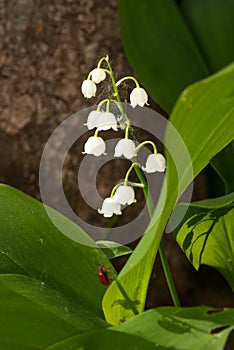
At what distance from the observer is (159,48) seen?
5.08 ft

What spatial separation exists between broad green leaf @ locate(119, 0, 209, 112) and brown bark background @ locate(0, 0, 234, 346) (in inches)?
3.6

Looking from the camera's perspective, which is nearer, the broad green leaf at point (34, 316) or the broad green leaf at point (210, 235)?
the broad green leaf at point (34, 316)

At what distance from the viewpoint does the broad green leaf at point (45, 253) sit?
91cm

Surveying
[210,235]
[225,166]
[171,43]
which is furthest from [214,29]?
[210,235]

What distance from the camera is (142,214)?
5.31 feet

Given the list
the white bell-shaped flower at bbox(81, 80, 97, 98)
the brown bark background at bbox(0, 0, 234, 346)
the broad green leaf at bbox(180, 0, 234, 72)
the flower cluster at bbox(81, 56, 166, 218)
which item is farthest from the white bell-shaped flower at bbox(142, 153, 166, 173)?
the broad green leaf at bbox(180, 0, 234, 72)

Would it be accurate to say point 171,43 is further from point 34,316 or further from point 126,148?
point 34,316

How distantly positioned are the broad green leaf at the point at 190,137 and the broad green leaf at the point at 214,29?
0.91 m

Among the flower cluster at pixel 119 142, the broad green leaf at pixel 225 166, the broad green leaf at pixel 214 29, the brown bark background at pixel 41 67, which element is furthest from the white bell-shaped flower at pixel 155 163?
the broad green leaf at pixel 214 29

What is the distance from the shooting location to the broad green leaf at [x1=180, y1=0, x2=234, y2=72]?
5.33 feet

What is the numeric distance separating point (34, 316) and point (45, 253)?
17 cm

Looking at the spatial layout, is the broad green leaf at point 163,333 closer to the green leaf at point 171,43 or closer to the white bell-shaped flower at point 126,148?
the white bell-shaped flower at point 126,148

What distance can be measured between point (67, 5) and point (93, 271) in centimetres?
86

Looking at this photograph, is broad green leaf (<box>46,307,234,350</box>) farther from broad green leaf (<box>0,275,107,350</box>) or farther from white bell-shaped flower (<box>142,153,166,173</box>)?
white bell-shaped flower (<box>142,153,166,173</box>)
